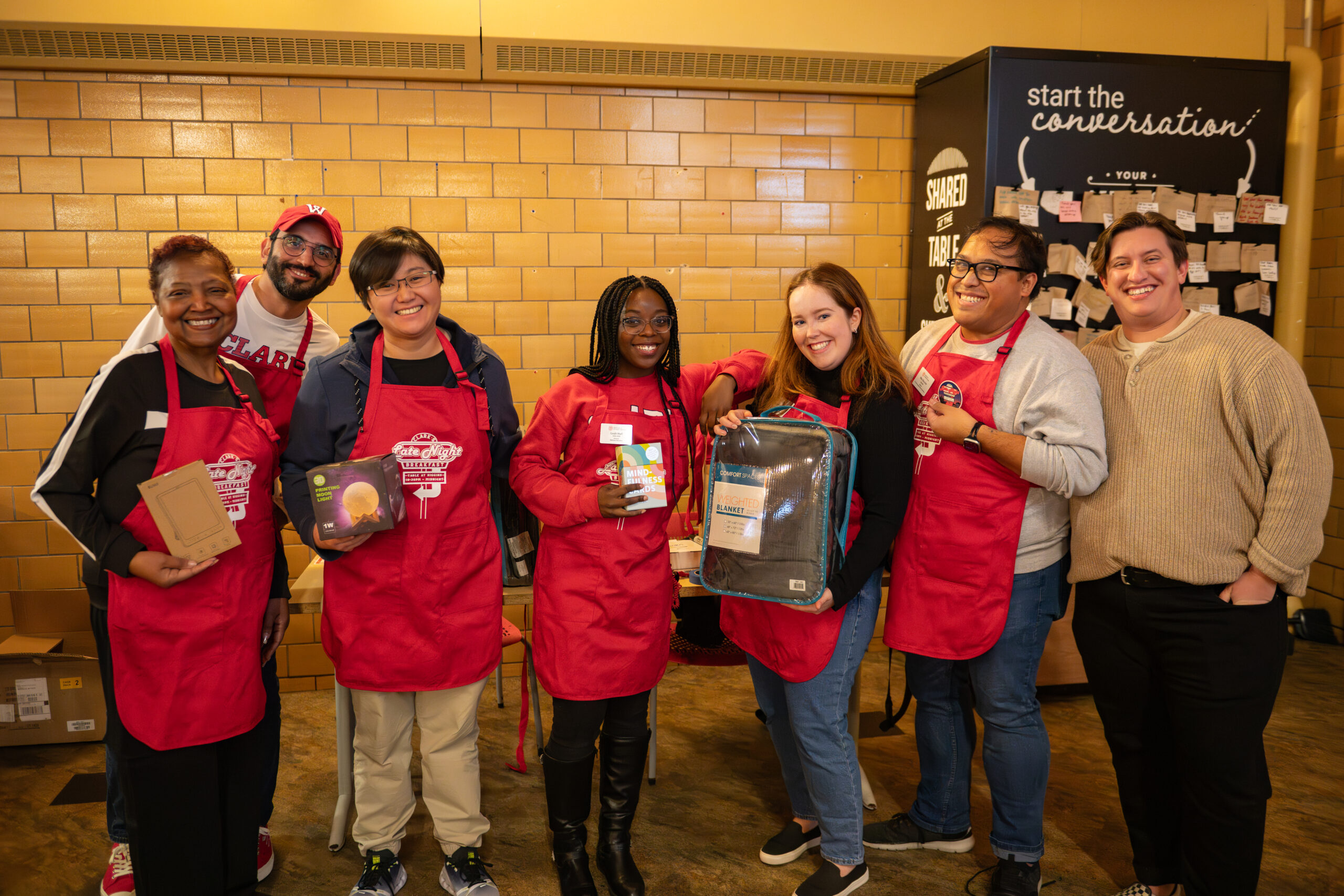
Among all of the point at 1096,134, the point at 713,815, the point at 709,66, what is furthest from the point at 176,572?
the point at 1096,134

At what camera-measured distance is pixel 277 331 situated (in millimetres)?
2613

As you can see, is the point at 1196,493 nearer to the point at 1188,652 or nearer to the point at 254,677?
the point at 1188,652

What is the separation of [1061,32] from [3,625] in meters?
5.78

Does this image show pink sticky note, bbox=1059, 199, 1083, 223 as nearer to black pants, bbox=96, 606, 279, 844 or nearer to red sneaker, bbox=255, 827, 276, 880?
black pants, bbox=96, 606, 279, 844

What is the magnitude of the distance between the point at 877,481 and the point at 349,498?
1316 mm

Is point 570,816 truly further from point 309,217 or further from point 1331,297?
point 1331,297

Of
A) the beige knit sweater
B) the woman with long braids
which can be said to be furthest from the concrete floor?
the beige knit sweater

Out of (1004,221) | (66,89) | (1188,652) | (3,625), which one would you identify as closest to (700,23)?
(1004,221)

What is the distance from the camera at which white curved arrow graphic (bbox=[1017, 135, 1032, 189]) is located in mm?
3898

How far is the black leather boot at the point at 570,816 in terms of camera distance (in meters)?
2.36

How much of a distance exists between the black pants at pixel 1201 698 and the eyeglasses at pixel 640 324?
4.40ft

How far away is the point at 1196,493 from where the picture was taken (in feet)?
6.91

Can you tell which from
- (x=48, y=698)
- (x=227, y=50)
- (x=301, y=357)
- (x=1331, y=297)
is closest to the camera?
(x=301, y=357)

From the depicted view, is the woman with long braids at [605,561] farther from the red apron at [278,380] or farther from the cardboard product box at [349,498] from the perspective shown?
the red apron at [278,380]
